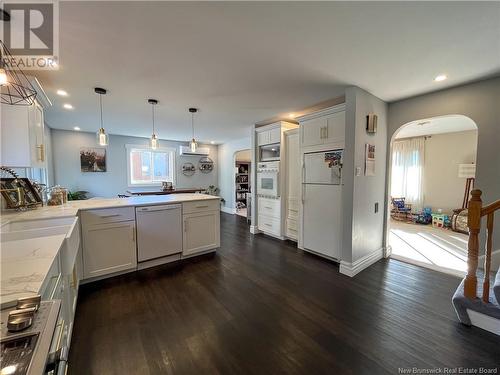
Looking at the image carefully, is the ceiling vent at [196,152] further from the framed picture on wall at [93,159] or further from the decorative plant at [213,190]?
the framed picture on wall at [93,159]

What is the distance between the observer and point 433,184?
579 centimetres

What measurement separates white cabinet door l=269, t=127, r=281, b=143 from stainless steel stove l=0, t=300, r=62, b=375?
150 inches

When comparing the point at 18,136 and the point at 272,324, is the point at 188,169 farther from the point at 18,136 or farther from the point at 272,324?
the point at 272,324

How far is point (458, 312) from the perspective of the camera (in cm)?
188

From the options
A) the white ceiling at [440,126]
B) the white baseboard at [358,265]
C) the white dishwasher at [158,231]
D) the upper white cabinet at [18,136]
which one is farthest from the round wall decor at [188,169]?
the white ceiling at [440,126]

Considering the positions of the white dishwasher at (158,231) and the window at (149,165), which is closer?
the white dishwasher at (158,231)

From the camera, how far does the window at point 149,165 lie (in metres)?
6.12

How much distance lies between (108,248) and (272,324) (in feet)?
7.03

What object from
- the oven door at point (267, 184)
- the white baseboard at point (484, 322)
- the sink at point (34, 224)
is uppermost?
the oven door at point (267, 184)

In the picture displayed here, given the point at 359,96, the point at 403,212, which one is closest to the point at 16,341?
the point at 359,96

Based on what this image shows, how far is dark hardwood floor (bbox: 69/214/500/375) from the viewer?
4.88 feet

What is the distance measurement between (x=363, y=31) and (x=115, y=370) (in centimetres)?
306

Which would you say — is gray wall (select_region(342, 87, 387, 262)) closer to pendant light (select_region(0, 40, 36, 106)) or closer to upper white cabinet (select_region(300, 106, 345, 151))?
upper white cabinet (select_region(300, 106, 345, 151))

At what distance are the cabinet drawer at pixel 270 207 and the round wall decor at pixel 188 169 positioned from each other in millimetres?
3388
